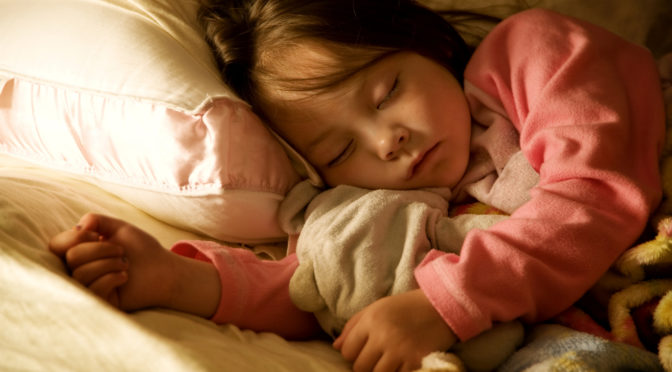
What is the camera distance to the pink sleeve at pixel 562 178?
2.38 ft

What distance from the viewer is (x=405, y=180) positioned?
1.01 meters

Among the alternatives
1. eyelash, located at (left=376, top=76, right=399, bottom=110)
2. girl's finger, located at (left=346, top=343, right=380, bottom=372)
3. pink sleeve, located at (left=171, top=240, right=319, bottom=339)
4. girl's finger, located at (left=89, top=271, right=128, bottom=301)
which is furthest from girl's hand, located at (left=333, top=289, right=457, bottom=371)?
eyelash, located at (left=376, top=76, right=399, bottom=110)

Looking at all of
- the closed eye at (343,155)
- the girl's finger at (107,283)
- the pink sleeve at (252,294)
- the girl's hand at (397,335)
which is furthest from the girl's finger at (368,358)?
the closed eye at (343,155)

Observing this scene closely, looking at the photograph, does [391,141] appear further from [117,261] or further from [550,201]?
[117,261]

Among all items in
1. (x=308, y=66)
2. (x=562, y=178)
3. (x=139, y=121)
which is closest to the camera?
(x=562, y=178)

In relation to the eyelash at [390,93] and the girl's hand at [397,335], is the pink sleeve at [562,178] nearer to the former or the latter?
the girl's hand at [397,335]

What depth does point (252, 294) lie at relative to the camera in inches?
32.8

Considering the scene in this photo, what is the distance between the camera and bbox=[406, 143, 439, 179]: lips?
99 cm

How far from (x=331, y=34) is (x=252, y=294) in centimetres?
47

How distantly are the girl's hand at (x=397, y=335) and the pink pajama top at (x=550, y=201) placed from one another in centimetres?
1

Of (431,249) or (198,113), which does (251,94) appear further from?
(431,249)

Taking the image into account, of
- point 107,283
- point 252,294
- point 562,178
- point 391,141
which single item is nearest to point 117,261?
point 107,283

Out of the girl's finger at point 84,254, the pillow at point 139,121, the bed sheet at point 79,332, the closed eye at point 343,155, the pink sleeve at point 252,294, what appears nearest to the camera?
the bed sheet at point 79,332

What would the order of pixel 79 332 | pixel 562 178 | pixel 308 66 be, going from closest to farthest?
pixel 79 332, pixel 562 178, pixel 308 66
